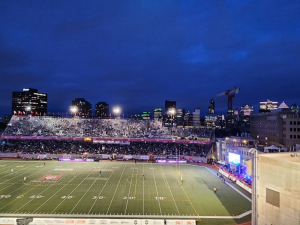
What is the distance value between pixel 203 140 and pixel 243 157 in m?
20.5

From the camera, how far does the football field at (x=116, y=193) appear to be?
23.4 m

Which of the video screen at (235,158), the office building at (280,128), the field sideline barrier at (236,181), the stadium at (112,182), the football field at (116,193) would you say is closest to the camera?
the stadium at (112,182)

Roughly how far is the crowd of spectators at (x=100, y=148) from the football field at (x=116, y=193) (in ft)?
54.9

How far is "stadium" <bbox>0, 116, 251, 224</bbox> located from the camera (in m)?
22.4

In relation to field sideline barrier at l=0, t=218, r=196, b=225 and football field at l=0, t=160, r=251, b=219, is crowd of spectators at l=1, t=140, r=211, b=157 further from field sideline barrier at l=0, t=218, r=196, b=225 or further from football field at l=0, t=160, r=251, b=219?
field sideline barrier at l=0, t=218, r=196, b=225

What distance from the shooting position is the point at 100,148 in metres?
64.7

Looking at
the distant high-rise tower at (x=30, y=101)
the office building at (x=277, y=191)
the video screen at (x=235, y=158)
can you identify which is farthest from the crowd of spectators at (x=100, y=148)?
the distant high-rise tower at (x=30, y=101)

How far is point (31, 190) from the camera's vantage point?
29.6m

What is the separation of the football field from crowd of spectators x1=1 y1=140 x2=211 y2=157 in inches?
659

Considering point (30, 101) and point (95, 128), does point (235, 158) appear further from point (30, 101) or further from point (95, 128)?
point (30, 101)

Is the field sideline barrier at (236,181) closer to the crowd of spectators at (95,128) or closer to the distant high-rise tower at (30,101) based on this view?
the crowd of spectators at (95,128)

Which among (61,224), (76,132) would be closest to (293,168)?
(61,224)

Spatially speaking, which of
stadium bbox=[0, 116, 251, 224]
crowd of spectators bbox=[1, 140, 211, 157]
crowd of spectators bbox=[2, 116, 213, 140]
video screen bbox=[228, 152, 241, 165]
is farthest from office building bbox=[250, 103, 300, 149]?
video screen bbox=[228, 152, 241, 165]

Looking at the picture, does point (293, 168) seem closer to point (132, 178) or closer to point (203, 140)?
point (132, 178)
